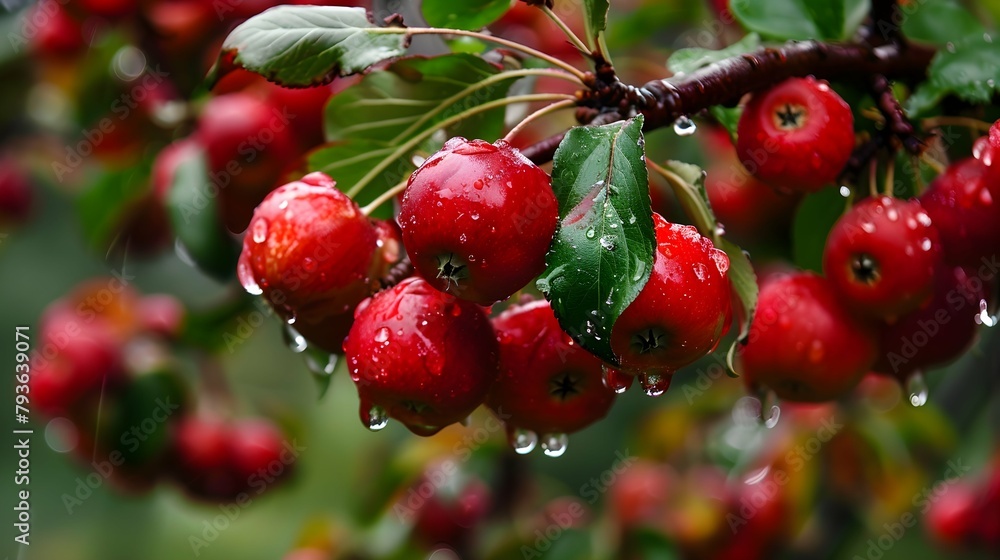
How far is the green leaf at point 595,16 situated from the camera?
80 cm

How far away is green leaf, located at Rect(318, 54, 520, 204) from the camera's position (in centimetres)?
91

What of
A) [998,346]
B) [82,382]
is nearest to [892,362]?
[998,346]

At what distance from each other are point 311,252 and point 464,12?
296 mm

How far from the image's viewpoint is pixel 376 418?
0.85 meters

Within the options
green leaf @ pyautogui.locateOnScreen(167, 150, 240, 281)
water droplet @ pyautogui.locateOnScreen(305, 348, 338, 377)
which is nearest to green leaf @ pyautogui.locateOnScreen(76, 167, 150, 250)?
green leaf @ pyautogui.locateOnScreen(167, 150, 240, 281)

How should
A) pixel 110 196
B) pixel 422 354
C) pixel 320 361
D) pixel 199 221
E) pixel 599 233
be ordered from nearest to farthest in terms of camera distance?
1. pixel 599 233
2. pixel 422 354
3. pixel 320 361
4. pixel 199 221
5. pixel 110 196

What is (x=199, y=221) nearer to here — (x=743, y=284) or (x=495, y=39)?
(x=495, y=39)

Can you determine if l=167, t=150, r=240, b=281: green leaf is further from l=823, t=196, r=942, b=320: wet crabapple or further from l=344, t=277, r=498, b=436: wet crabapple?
l=823, t=196, r=942, b=320: wet crabapple

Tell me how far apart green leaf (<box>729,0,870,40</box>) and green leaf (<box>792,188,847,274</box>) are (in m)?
0.18

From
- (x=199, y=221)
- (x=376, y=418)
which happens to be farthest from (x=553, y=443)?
(x=199, y=221)

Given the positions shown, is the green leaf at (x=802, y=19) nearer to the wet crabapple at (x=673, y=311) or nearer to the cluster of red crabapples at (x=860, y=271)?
the cluster of red crabapples at (x=860, y=271)

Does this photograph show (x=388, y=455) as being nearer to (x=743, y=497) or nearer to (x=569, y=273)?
(x=743, y=497)

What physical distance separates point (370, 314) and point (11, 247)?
3.64 meters

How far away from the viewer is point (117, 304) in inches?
81.2
